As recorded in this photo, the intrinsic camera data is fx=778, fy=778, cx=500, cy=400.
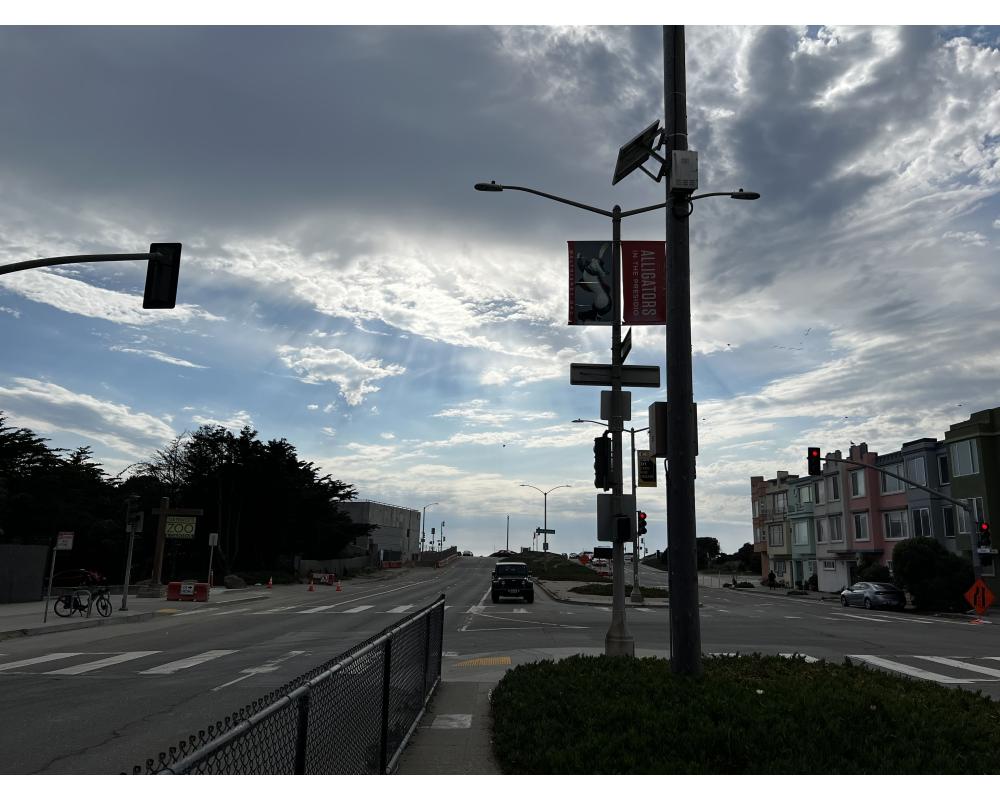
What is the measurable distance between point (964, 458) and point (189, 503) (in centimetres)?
5289

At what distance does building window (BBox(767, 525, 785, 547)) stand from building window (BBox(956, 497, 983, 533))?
1117 inches

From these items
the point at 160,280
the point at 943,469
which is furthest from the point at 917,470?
the point at 160,280

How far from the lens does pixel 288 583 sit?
58219 millimetres

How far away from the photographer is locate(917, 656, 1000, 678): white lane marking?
14609mm

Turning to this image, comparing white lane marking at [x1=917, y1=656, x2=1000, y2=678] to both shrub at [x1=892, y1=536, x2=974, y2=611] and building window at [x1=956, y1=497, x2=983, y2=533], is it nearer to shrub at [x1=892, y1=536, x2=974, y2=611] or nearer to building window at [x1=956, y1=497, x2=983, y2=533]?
shrub at [x1=892, y1=536, x2=974, y2=611]

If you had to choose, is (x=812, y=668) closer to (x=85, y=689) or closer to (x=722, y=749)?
(x=722, y=749)

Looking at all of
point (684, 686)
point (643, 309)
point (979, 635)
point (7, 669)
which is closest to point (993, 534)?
point (979, 635)

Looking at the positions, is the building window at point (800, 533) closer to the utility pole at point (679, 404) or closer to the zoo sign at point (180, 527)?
the zoo sign at point (180, 527)

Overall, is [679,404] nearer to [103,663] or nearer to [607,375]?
[607,375]

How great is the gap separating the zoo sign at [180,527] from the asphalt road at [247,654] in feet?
36.6

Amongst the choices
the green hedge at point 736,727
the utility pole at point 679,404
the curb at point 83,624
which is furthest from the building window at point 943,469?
the utility pole at point 679,404

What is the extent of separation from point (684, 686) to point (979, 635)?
67.8ft

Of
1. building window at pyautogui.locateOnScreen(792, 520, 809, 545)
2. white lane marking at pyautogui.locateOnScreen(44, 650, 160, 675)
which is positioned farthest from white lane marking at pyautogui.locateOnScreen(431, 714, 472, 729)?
building window at pyautogui.locateOnScreen(792, 520, 809, 545)

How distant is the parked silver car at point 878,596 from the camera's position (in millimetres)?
40531
